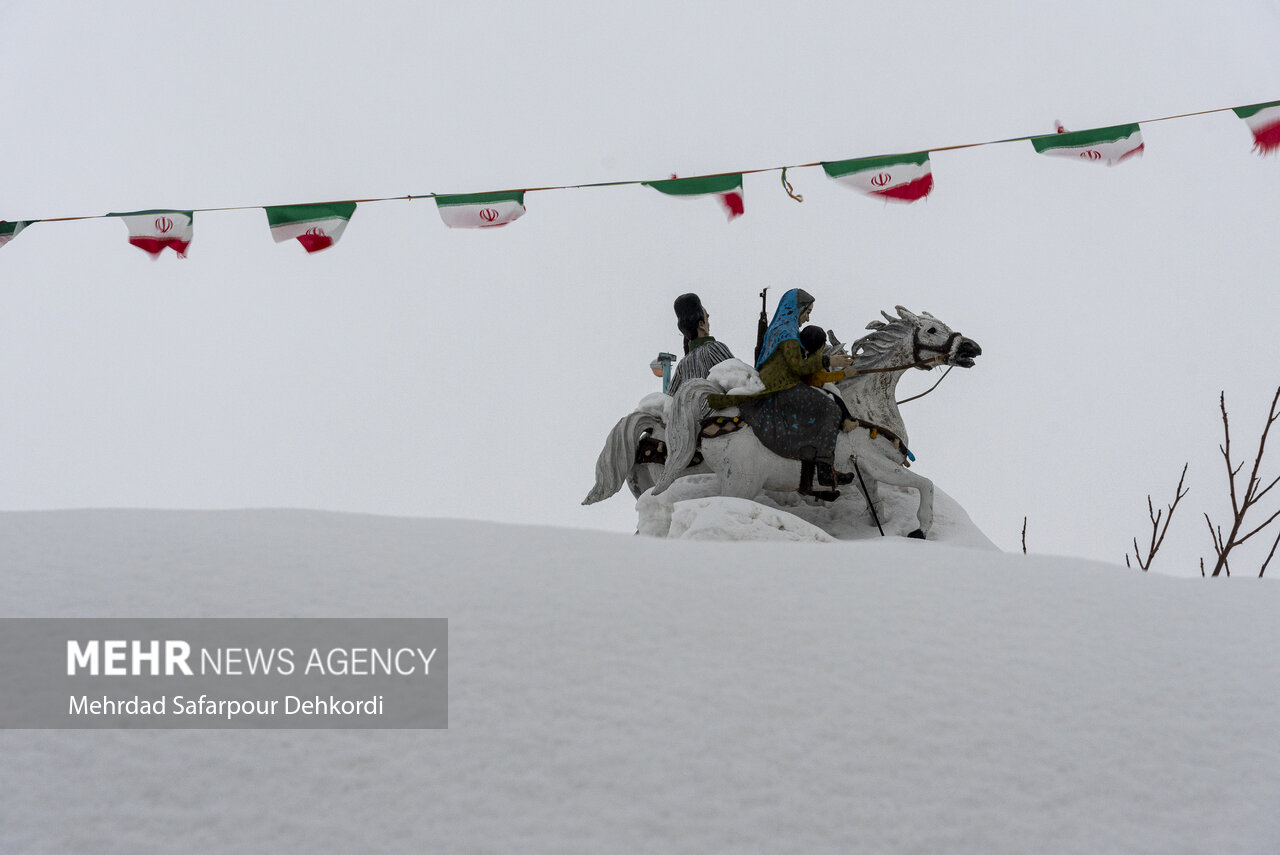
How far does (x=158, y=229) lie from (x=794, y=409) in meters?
3.39

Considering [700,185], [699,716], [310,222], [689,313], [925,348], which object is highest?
[700,185]

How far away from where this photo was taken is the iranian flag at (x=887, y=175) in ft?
13.9

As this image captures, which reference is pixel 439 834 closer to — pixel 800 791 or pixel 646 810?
pixel 646 810

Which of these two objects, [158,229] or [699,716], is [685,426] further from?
[699,716]

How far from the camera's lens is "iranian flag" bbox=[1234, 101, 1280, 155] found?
3.98m

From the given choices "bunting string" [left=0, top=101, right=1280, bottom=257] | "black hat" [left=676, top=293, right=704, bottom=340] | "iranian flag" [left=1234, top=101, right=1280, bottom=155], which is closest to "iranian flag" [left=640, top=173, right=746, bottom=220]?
"bunting string" [left=0, top=101, right=1280, bottom=257]

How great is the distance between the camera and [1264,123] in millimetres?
4004

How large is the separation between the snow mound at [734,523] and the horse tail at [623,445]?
0.68m

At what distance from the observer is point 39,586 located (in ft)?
5.08

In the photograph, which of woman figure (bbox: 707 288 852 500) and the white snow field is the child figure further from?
the white snow field

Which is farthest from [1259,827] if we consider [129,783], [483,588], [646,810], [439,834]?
[129,783]

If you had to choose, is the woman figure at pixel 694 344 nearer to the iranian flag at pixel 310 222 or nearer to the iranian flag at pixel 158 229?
the iranian flag at pixel 310 222

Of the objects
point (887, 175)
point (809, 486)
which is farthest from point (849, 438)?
point (887, 175)

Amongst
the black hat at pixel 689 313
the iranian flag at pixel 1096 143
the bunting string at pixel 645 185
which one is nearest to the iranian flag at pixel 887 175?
the bunting string at pixel 645 185
